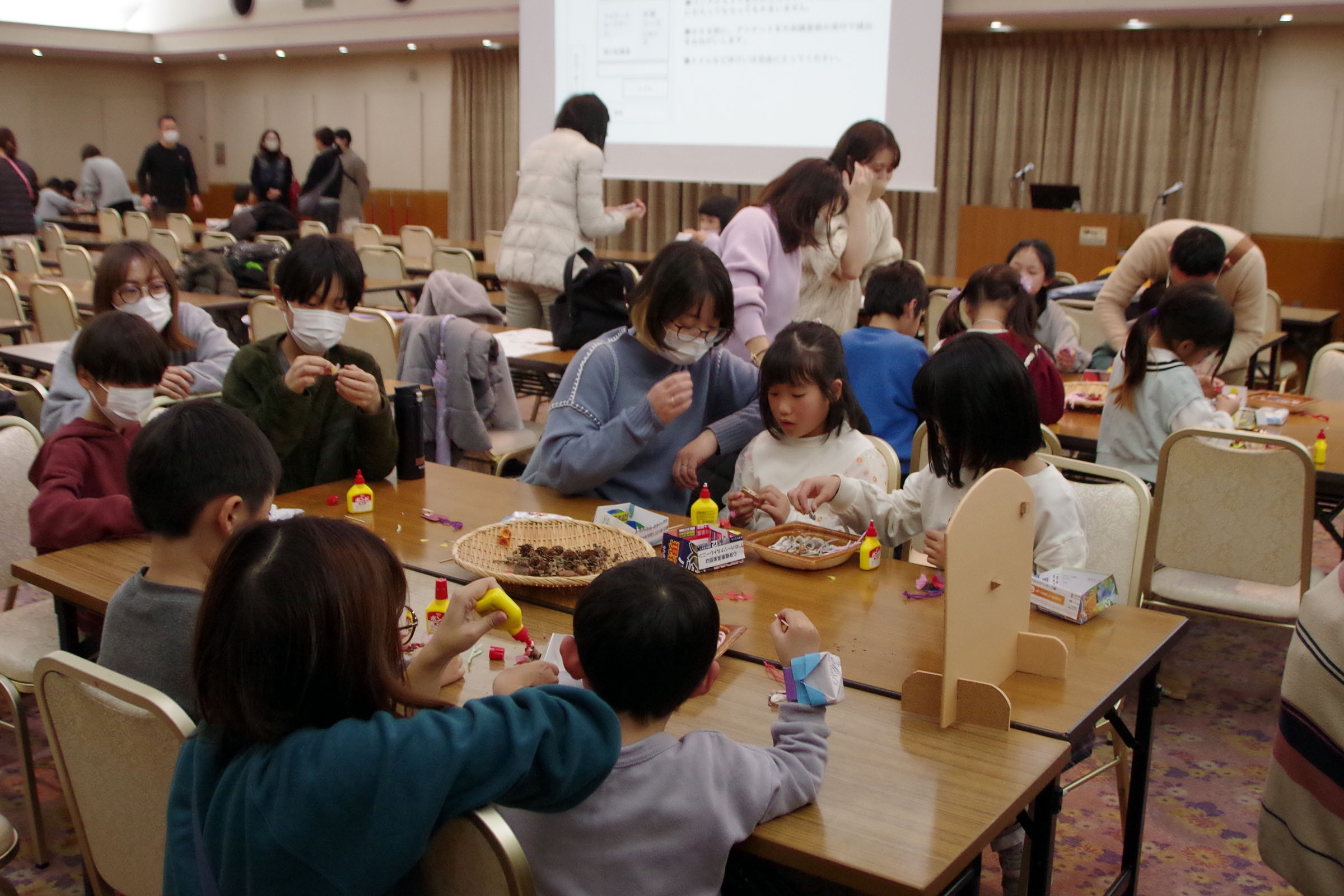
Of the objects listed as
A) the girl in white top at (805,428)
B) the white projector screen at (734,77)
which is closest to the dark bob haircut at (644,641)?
the girl in white top at (805,428)

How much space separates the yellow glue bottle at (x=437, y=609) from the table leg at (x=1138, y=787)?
1.18 m

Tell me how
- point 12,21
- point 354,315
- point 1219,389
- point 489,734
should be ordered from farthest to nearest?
point 12,21 < point 354,315 < point 1219,389 < point 489,734

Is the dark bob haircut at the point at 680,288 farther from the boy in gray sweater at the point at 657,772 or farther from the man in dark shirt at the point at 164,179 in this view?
the man in dark shirt at the point at 164,179

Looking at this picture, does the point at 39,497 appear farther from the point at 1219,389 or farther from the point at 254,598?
the point at 1219,389

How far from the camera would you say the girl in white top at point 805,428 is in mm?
2500

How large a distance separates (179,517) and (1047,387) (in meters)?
2.51

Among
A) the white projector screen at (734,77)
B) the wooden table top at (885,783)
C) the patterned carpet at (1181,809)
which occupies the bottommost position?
the patterned carpet at (1181,809)

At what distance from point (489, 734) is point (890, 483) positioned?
5.35 feet

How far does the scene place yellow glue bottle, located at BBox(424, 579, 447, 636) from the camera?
1854mm

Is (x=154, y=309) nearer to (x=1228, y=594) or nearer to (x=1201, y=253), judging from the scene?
(x=1228, y=594)

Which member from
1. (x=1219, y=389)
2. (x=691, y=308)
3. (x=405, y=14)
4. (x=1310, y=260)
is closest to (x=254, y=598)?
(x=691, y=308)

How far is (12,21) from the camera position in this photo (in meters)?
13.3

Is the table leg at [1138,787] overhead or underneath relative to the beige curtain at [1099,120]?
underneath

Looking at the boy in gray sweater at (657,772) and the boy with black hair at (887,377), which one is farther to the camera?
the boy with black hair at (887,377)
